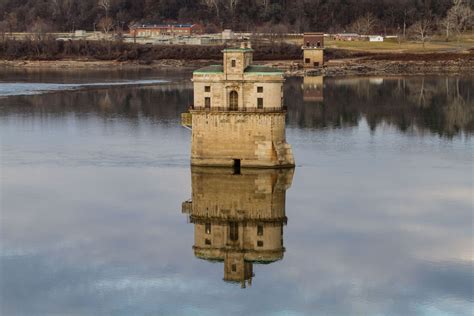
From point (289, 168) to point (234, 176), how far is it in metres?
3.22

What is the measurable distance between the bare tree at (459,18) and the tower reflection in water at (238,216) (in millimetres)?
112684

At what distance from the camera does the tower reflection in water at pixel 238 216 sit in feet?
124

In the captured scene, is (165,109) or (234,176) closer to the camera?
(234,176)

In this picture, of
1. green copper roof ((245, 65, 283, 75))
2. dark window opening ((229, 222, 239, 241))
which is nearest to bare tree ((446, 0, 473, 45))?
green copper roof ((245, 65, 283, 75))

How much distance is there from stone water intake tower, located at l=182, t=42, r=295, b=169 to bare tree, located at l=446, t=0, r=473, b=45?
111 m

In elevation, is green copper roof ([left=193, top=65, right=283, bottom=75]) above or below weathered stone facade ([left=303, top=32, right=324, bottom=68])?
above

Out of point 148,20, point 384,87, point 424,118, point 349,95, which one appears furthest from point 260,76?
point 148,20

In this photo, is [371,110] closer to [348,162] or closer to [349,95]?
[349,95]

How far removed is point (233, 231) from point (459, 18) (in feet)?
441

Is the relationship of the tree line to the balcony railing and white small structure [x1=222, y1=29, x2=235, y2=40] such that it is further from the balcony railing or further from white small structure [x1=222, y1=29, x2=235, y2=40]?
the balcony railing

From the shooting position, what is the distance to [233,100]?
5091 centimetres

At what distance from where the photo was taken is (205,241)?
1578 inches

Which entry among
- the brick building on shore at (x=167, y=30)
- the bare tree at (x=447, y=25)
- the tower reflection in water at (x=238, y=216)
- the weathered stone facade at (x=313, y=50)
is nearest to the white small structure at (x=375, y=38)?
the bare tree at (x=447, y=25)

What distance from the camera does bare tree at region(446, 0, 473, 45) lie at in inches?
6289
